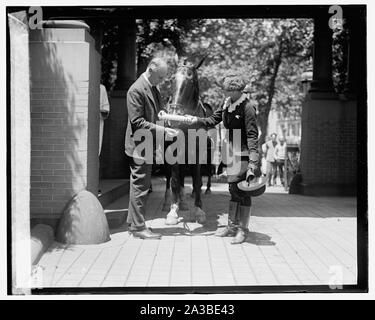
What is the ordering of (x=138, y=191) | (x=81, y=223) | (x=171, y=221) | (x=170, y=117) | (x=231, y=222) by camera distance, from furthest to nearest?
(x=171, y=221) < (x=231, y=222) < (x=170, y=117) < (x=138, y=191) < (x=81, y=223)

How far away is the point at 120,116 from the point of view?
11.4 m

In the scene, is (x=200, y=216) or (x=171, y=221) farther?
(x=200, y=216)

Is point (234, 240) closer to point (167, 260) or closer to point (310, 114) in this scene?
point (167, 260)

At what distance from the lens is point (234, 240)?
230 inches

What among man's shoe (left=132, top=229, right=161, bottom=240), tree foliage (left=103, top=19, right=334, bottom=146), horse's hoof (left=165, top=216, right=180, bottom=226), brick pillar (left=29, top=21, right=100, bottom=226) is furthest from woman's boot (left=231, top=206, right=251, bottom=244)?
tree foliage (left=103, top=19, right=334, bottom=146)

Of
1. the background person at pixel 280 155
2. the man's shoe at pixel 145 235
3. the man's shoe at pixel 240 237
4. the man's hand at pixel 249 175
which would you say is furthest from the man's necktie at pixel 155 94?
the background person at pixel 280 155

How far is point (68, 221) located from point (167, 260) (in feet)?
4.12

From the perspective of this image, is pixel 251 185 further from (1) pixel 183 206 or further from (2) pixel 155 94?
(1) pixel 183 206

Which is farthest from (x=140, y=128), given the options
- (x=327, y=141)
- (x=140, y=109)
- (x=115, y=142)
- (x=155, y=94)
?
(x=327, y=141)

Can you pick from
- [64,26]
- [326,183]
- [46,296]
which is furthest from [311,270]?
[326,183]

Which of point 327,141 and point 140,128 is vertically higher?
point 140,128

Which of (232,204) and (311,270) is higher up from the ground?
(232,204)

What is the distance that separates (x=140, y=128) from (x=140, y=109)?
0.22 metres
